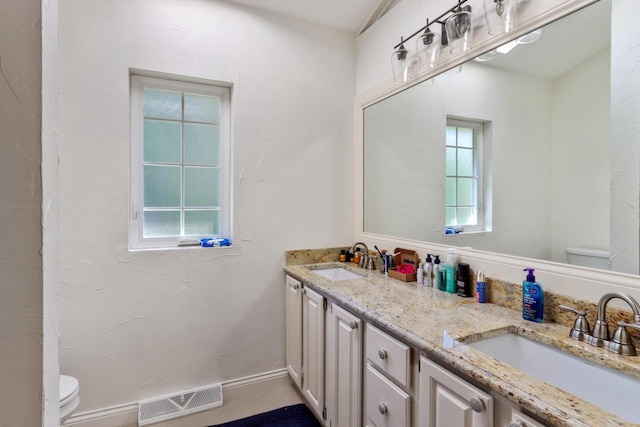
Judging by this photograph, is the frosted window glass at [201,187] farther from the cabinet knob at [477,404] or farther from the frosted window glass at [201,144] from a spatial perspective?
the cabinet knob at [477,404]

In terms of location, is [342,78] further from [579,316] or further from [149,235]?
[579,316]

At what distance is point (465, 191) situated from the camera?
1774 millimetres

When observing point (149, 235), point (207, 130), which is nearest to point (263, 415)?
point (149, 235)

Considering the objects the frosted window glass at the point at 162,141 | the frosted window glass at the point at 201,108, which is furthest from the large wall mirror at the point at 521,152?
the frosted window glass at the point at 162,141

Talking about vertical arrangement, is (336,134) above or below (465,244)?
above

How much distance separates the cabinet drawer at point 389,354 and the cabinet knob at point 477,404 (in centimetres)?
27

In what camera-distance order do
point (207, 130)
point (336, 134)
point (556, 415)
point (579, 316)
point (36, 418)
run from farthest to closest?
point (336, 134) < point (207, 130) < point (579, 316) < point (556, 415) < point (36, 418)

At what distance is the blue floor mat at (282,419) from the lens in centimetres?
189

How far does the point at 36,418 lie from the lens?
444 mm

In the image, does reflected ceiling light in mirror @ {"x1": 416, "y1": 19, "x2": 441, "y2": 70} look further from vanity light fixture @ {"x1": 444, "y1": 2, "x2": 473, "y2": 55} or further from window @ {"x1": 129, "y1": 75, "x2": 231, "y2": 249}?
window @ {"x1": 129, "y1": 75, "x2": 231, "y2": 249}

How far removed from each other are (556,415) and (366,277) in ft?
4.50

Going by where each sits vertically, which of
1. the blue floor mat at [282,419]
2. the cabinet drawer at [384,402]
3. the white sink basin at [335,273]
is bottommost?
the blue floor mat at [282,419]

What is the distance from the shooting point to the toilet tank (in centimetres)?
113

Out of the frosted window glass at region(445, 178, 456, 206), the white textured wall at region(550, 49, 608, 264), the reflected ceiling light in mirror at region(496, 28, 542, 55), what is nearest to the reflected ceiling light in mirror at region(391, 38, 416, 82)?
the reflected ceiling light in mirror at region(496, 28, 542, 55)
